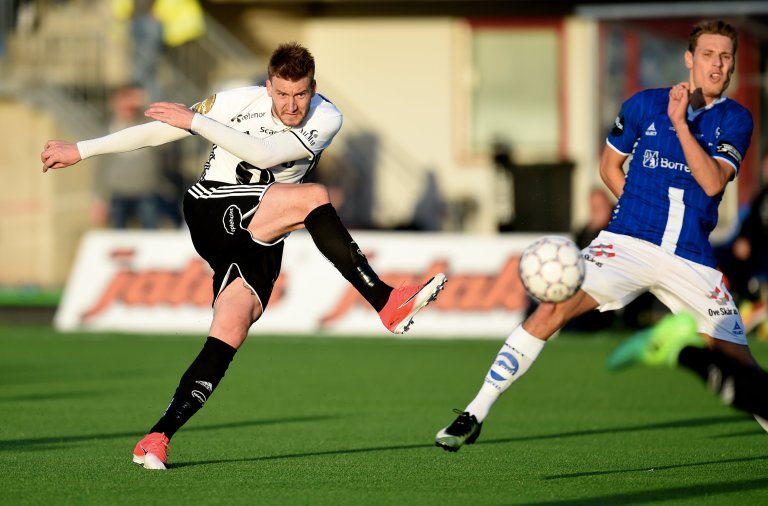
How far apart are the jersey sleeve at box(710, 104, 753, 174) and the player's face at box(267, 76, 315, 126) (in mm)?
2032

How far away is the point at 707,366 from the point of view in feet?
21.3

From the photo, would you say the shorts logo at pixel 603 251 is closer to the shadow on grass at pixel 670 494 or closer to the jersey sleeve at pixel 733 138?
the jersey sleeve at pixel 733 138

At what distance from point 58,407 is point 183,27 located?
12.4 m

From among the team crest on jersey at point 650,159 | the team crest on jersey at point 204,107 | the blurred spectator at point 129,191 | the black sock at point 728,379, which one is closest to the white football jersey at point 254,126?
the team crest on jersey at point 204,107

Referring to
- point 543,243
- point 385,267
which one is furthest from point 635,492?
point 385,267

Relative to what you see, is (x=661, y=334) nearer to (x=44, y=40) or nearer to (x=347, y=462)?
(x=347, y=462)

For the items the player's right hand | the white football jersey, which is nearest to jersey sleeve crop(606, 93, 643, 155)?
the white football jersey

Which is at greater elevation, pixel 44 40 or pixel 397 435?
pixel 44 40

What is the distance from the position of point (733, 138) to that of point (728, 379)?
52.2 inches

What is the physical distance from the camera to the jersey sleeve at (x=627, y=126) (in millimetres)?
7363

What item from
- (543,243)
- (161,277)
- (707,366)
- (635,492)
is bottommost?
(161,277)

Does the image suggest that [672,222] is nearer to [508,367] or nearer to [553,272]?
[553,272]

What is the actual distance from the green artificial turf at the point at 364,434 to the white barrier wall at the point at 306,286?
183 cm

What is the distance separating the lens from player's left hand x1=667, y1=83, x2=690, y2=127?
6.82 meters
